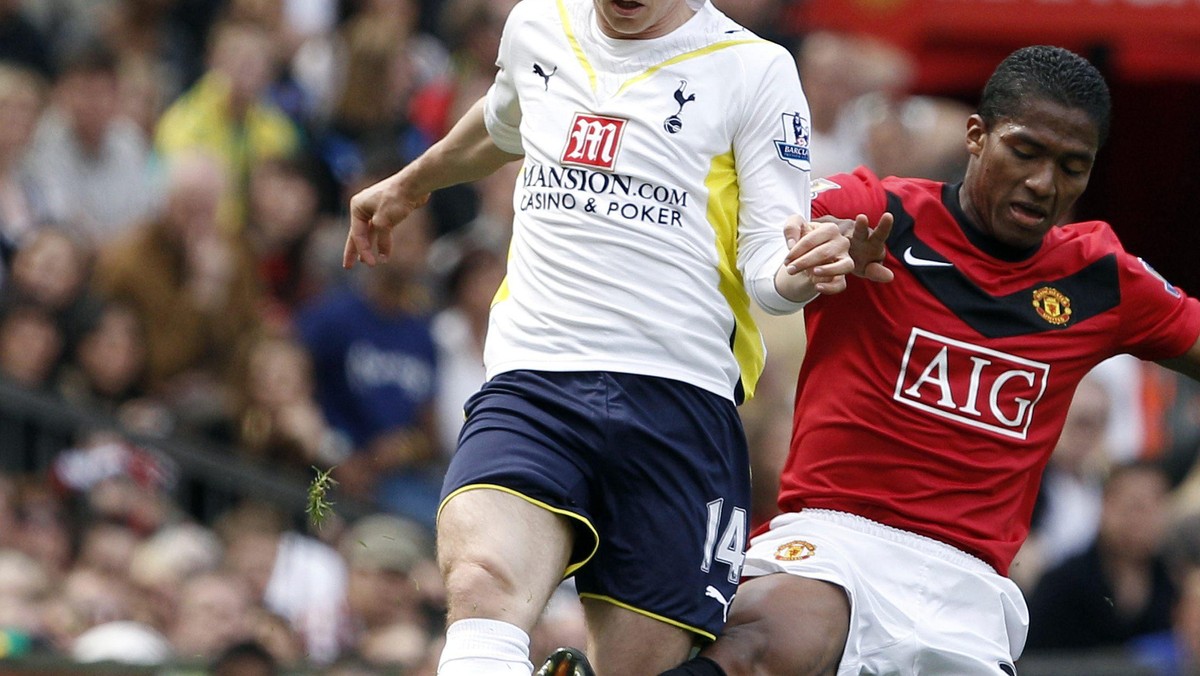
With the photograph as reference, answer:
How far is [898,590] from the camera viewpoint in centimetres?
606

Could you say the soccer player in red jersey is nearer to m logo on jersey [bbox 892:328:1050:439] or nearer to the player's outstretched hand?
m logo on jersey [bbox 892:328:1050:439]

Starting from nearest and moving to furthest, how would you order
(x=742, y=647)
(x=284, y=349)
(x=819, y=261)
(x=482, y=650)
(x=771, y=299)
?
(x=482, y=650) → (x=819, y=261) → (x=771, y=299) → (x=742, y=647) → (x=284, y=349)

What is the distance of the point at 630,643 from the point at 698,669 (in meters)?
0.19

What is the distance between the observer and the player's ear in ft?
20.4

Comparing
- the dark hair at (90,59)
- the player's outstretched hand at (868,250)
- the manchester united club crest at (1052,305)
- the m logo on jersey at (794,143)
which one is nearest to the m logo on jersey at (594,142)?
the m logo on jersey at (794,143)

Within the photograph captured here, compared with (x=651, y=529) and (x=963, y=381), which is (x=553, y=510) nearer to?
(x=651, y=529)

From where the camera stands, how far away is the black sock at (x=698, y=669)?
5.45 metres

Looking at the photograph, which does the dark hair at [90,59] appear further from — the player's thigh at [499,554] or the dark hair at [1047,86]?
the player's thigh at [499,554]

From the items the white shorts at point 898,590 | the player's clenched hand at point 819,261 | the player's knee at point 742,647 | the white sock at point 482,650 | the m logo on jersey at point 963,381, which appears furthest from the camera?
the m logo on jersey at point 963,381

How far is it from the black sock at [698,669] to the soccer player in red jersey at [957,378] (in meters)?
0.38

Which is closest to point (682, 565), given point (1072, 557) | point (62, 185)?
point (1072, 557)

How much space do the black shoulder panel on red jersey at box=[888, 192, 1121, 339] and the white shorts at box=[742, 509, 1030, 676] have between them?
0.68 metres

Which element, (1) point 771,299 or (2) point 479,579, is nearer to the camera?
(2) point 479,579

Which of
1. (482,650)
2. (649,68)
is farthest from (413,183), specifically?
(482,650)
